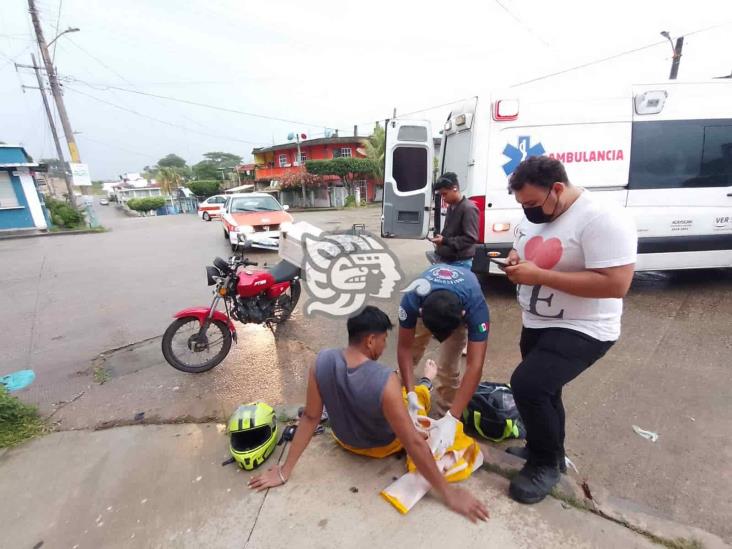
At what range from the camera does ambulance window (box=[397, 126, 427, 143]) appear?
15.4 feet

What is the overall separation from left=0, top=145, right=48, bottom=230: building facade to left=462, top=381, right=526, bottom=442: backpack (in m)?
19.2

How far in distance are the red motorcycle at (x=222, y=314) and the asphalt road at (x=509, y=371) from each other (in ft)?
0.65

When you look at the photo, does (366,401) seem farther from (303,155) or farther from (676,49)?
(303,155)

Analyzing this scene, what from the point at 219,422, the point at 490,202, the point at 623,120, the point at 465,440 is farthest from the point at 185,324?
the point at 623,120

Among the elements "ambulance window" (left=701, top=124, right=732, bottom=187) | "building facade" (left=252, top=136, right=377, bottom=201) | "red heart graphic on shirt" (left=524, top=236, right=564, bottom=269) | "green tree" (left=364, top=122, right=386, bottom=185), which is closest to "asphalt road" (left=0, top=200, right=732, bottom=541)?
"red heart graphic on shirt" (left=524, top=236, right=564, bottom=269)

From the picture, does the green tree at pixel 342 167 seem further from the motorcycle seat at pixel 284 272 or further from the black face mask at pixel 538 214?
the black face mask at pixel 538 214

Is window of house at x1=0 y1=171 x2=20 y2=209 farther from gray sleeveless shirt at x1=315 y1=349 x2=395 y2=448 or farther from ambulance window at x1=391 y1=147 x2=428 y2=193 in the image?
gray sleeveless shirt at x1=315 y1=349 x2=395 y2=448

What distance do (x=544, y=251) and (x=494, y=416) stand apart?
1.07 meters

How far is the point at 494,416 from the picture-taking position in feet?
6.70

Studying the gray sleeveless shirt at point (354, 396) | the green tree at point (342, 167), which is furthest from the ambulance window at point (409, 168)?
the green tree at point (342, 167)

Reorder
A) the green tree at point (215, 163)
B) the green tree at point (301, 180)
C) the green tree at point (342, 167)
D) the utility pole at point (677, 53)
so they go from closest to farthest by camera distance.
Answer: the utility pole at point (677, 53), the green tree at point (342, 167), the green tree at point (301, 180), the green tree at point (215, 163)

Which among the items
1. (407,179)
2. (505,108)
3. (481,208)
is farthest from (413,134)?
(481,208)

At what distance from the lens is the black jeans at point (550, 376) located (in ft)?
4.83

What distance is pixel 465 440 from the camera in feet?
5.87
